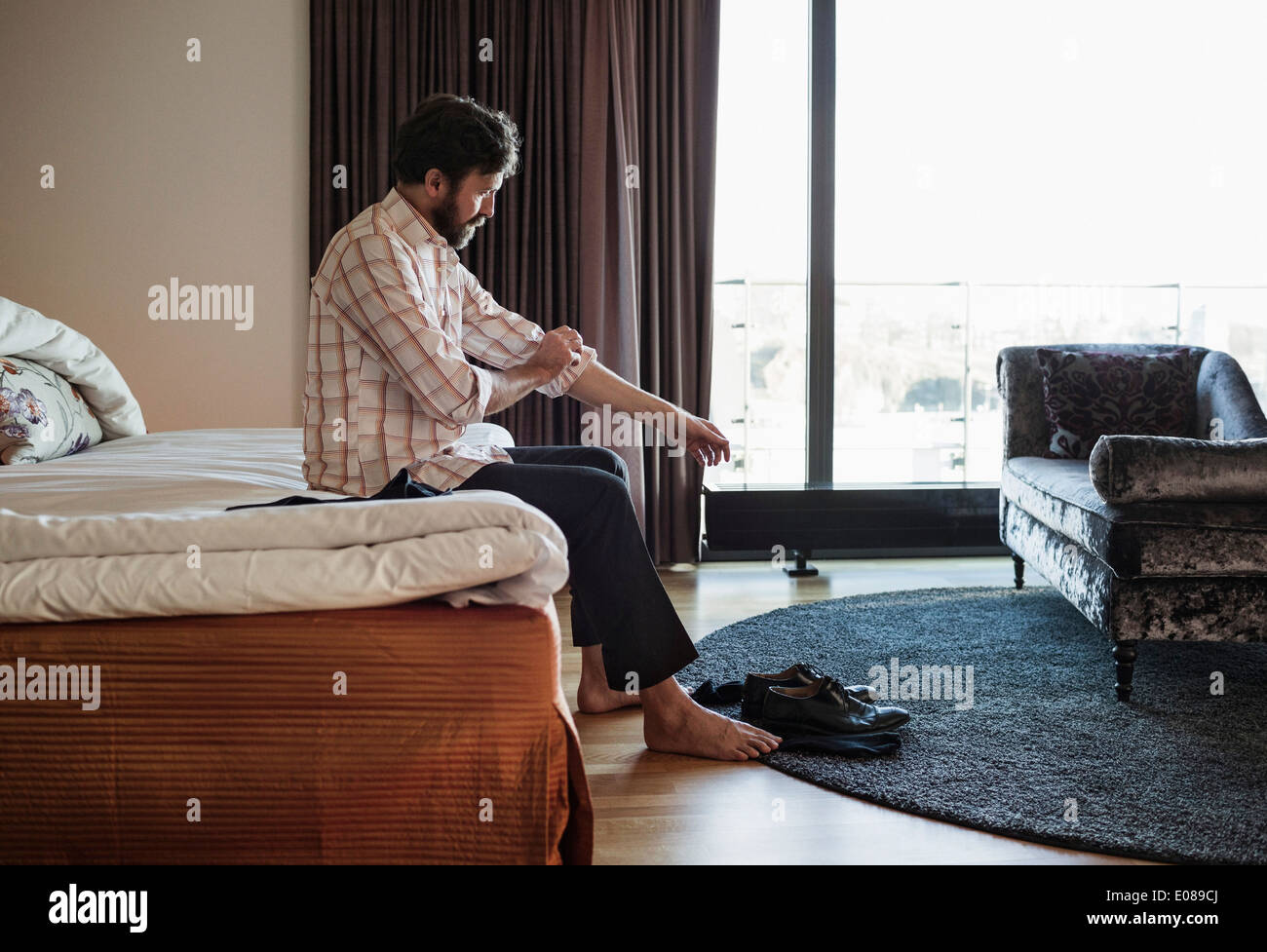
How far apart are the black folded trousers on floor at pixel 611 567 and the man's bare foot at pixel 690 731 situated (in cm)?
15

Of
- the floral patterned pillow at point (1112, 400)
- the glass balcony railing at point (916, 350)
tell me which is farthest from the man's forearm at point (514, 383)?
the glass balcony railing at point (916, 350)

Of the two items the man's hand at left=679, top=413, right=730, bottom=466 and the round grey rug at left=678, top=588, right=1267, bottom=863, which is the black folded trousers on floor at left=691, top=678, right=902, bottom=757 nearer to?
the round grey rug at left=678, top=588, right=1267, bottom=863

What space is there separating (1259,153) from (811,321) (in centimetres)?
227

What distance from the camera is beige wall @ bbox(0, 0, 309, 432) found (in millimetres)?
3699

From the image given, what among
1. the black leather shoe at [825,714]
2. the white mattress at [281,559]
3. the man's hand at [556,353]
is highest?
the man's hand at [556,353]

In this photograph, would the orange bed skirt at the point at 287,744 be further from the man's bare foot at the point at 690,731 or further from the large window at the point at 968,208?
the large window at the point at 968,208

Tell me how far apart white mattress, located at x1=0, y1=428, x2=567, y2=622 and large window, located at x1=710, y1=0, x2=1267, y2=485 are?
10.6 ft

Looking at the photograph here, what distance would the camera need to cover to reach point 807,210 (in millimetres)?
4297

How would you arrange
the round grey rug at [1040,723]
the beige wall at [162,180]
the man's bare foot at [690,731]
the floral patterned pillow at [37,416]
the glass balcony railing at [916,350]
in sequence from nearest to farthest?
the round grey rug at [1040,723] → the man's bare foot at [690,731] → the floral patterned pillow at [37,416] → the beige wall at [162,180] → the glass balcony railing at [916,350]

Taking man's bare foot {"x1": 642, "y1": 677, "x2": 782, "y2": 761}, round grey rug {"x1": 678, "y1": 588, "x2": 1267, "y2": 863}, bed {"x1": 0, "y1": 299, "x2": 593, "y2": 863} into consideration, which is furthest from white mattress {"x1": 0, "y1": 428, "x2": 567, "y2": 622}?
round grey rug {"x1": 678, "y1": 588, "x2": 1267, "y2": 863}

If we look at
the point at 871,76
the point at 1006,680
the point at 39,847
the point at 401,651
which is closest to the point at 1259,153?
the point at 871,76

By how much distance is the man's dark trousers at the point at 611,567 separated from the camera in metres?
1.81

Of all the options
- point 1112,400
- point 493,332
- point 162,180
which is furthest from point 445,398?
point 162,180

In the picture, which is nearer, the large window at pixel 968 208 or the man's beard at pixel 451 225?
the man's beard at pixel 451 225
